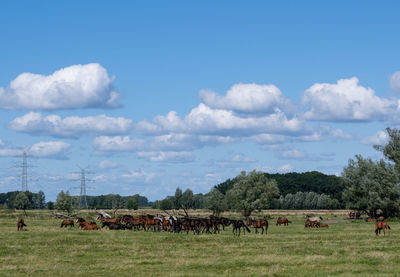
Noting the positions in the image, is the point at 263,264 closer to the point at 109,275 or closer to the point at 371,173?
the point at 109,275

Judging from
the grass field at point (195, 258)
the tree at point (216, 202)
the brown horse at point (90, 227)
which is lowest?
the grass field at point (195, 258)

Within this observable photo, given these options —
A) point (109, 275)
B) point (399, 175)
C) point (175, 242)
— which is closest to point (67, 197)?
point (399, 175)

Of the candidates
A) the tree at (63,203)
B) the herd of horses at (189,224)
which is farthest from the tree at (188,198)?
the herd of horses at (189,224)

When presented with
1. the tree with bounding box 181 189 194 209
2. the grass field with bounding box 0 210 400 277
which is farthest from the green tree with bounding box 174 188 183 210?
the grass field with bounding box 0 210 400 277

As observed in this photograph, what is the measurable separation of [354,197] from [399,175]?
22.7 ft

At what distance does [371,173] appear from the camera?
74.1m

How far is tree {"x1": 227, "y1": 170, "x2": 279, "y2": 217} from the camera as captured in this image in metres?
86.5

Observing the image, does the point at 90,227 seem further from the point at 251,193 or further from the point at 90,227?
the point at 251,193

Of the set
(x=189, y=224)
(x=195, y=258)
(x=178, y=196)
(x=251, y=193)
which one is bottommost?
(x=195, y=258)

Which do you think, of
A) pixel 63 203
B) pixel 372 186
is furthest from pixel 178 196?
pixel 372 186

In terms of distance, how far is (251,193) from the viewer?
86.8 metres

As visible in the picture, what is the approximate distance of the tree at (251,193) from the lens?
86.5 meters

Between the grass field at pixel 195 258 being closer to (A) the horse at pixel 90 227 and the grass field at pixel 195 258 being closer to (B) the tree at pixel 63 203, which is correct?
(A) the horse at pixel 90 227

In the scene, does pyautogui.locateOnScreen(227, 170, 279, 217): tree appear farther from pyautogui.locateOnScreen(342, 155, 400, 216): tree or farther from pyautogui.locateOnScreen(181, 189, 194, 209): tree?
pyautogui.locateOnScreen(181, 189, 194, 209): tree
